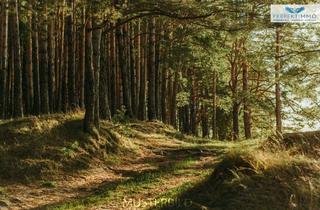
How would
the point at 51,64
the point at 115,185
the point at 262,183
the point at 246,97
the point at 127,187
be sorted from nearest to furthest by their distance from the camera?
the point at 262,183
the point at 127,187
the point at 115,185
the point at 51,64
the point at 246,97

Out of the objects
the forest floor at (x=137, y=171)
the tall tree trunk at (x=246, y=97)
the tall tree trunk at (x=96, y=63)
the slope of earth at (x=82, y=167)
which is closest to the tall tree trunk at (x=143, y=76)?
the forest floor at (x=137, y=171)

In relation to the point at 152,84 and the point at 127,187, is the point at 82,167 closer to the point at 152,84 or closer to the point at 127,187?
the point at 127,187

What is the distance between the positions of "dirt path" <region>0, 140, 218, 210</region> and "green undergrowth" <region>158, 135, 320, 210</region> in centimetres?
111

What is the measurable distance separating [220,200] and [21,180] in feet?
15.7

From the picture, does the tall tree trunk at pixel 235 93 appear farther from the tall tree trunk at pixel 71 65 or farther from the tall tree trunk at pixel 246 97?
the tall tree trunk at pixel 71 65

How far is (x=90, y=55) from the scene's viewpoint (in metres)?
12.4

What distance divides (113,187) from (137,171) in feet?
6.12

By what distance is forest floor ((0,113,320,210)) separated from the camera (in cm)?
645

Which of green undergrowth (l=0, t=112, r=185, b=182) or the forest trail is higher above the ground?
green undergrowth (l=0, t=112, r=185, b=182)

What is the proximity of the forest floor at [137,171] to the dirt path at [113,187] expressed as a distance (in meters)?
0.02

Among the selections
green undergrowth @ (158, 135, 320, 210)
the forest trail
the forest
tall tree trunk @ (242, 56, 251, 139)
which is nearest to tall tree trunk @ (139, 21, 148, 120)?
the forest

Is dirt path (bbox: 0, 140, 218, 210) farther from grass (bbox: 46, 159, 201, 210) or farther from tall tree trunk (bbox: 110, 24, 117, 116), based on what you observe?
tall tree trunk (bbox: 110, 24, 117, 116)

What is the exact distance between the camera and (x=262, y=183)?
6.52 m

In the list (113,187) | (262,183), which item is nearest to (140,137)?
(113,187)
